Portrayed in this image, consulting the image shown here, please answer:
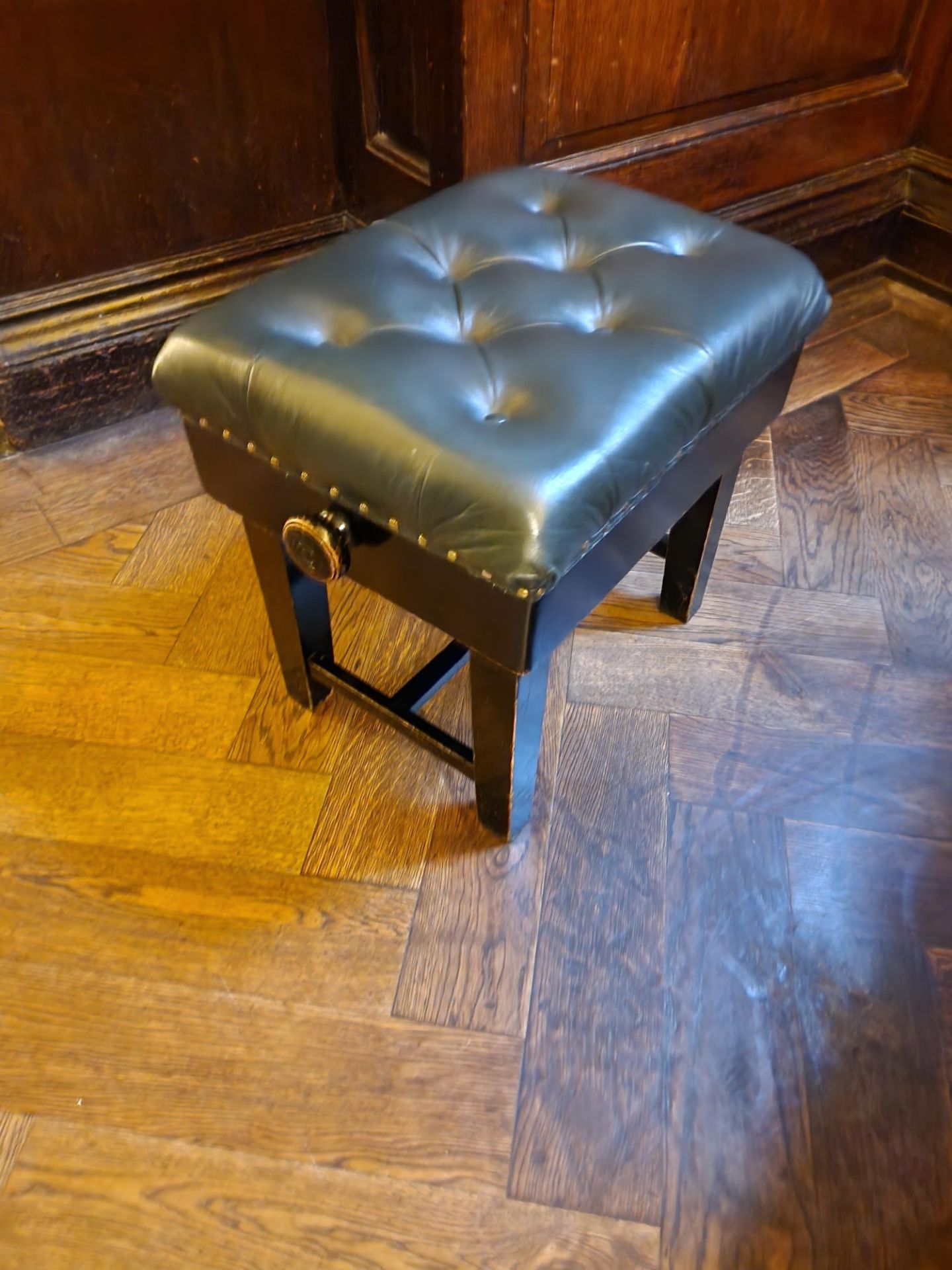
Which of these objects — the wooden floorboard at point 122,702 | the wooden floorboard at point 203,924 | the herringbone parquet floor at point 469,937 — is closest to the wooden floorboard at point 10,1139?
the herringbone parquet floor at point 469,937

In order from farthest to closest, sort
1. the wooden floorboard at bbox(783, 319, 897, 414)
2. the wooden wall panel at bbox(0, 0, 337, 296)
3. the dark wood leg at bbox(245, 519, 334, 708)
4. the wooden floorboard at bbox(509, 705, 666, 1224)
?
the wooden floorboard at bbox(783, 319, 897, 414), the wooden wall panel at bbox(0, 0, 337, 296), the dark wood leg at bbox(245, 519, 334, 708), the wooden floorboard at bbox(509, 705, 666, 1224)

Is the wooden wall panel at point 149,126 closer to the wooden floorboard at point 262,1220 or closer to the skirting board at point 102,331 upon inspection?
the skirting board at point 102,331

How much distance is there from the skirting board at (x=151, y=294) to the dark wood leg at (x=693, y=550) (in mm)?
652

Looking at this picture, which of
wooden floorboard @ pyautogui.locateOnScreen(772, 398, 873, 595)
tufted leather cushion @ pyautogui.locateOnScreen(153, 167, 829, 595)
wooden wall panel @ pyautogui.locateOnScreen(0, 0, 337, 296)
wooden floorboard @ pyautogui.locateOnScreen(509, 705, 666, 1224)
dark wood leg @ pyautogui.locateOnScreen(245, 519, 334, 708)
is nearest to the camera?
tufted leather cushion @ pyautogui.locateOnScreen(153, 167, 829, 595)

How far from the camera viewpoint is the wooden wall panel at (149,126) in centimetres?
98

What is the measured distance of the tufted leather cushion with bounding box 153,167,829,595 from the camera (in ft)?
1.79

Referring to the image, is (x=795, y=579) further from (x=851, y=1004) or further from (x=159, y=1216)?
(x=159, y=1216)

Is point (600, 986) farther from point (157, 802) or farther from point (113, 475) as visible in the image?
point (113, 475)

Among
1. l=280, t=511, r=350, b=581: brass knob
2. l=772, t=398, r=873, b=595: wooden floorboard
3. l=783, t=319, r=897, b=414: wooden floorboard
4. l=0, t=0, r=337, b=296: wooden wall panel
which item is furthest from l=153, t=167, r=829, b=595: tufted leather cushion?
l=783, t=319, r=897, b=414: wooden floorboard

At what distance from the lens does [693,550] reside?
3.11 feet

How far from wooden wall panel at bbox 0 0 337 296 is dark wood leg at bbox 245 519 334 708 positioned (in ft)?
1.85

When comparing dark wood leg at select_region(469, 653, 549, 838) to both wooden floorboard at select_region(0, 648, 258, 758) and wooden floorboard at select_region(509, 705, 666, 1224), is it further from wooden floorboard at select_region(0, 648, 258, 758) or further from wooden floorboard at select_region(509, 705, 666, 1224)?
wooden floorboard at select_region(0, 648, 258, 758)

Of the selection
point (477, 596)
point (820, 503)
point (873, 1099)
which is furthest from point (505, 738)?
point (820, 503)

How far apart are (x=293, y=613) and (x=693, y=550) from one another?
415 mm
